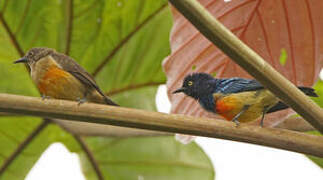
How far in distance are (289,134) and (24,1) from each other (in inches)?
25.0

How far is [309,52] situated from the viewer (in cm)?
79

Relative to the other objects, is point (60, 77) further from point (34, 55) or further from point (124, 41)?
point (124, 41)

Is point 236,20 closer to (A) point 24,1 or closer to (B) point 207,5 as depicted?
(B) point 207,5

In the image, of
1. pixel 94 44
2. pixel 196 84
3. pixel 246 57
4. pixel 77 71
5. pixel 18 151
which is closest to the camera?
pixel 246 57

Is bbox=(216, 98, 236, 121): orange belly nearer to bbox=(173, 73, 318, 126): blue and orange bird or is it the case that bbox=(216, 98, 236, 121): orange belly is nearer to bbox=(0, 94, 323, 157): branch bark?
bbox=(173, 73, 318, 126): blue and orange bird

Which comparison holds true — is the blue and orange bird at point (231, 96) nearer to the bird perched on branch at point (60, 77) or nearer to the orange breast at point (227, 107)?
the orange breast at point (227, 107)

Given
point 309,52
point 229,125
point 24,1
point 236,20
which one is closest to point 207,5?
point 236,20

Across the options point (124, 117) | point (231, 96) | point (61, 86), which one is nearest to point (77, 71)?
point (61, 86)

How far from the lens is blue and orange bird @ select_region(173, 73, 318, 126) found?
0.78m

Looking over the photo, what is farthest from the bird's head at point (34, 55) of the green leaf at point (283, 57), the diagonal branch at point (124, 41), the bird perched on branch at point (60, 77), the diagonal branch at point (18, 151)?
the green leaf at point (283, 57)

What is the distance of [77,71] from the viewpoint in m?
0.93

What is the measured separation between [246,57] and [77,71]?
1.56ft

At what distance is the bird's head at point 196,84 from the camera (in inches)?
30.5

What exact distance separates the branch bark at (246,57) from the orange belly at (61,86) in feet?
1.42
